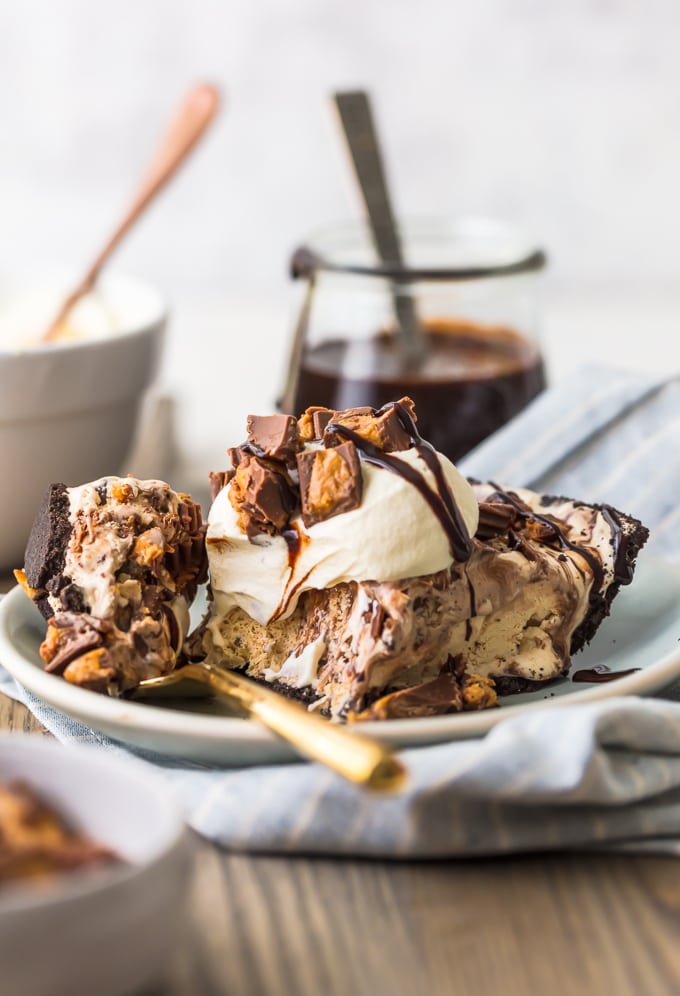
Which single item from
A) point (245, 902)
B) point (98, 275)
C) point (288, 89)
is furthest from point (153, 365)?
point (288, 89)

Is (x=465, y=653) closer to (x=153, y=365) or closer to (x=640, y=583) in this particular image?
(x=640, y=583)

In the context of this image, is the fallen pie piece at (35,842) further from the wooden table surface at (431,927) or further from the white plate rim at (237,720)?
the white plate rim at (237,720)

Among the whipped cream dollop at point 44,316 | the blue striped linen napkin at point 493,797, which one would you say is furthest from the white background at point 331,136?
the blue striped linen napkin at point 493,797

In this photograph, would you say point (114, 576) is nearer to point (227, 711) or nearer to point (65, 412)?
point (227, 711)

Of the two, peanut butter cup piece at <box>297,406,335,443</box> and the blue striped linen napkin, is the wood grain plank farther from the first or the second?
peanut butter cup piece at <box>297,406,335,443</box>

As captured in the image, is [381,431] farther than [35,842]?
Yes

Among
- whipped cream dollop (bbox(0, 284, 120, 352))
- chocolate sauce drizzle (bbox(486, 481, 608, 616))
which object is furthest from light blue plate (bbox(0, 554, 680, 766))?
whipped cream dollop (bbox(0, 284, 120, 352))

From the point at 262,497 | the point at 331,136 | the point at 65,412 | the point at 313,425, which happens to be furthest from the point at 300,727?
the point at 331,136
